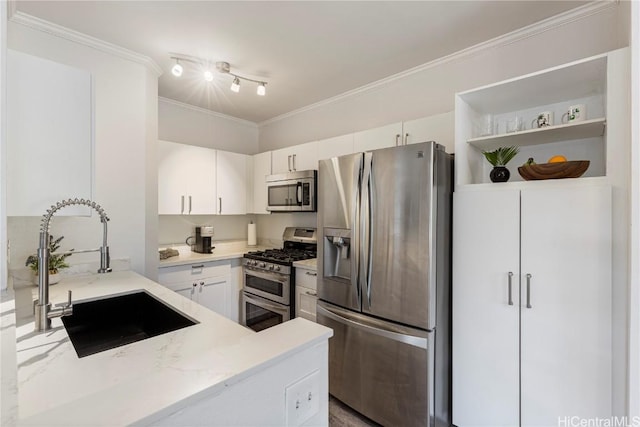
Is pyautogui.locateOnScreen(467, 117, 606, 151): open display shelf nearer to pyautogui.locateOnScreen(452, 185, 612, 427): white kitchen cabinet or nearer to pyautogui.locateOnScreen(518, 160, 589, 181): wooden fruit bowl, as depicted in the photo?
pyautogui.locateOnScreen(518, 160, 589, 181): wooden fruit bowl

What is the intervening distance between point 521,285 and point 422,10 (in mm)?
1762

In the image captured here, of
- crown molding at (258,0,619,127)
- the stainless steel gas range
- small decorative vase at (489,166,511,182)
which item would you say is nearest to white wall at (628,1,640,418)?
small decorative vase at (489,166,511,182)

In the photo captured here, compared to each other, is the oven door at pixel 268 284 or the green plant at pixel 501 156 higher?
the green plant at pixel 501 156

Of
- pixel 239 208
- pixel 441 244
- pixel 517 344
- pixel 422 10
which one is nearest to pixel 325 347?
pixel 441 244

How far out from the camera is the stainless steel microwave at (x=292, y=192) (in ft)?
9.81

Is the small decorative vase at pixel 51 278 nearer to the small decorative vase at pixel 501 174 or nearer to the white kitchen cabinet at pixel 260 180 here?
the white kitchen cabinet at pixel 260 180

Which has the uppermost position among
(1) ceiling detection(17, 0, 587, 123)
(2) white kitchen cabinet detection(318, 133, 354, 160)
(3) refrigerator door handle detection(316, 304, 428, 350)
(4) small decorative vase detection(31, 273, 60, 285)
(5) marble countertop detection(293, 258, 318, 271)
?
(1) ceiling detection(17, 0, 587, 123)

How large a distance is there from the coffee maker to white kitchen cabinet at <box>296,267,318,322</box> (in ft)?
4.09

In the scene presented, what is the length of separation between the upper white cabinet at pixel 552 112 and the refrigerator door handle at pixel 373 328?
101 centimetres

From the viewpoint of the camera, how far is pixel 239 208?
363 cm

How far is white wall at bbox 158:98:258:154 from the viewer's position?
338 centimetres

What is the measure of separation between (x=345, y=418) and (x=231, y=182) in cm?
268

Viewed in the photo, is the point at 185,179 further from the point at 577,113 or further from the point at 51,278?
the point at 577,113

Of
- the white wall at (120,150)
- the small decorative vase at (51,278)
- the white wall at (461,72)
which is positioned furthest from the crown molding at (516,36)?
the small decorative vase at (51,278)
